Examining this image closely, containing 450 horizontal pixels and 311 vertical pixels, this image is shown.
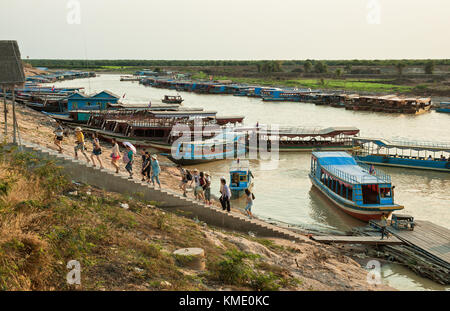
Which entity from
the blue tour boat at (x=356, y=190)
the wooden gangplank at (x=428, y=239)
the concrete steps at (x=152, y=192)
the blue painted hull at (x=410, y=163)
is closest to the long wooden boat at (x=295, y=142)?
the blue painted hull at (x=410, y=163)

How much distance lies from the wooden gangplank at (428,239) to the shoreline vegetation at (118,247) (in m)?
3.24

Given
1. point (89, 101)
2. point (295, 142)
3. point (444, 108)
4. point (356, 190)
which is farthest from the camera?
point (444, 108)

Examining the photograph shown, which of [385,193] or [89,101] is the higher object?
[89,101]

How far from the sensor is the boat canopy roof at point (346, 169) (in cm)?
2305

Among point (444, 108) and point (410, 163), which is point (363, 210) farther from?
point (444, 108)

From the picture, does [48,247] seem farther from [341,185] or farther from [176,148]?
[176,148]

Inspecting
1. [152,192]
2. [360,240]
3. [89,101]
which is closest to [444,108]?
[89,101]

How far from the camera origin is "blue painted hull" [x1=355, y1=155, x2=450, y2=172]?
33.5 m

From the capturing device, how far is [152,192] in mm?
16031

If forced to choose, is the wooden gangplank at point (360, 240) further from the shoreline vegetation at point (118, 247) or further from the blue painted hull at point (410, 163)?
the blue painted hull at point (410, 163)

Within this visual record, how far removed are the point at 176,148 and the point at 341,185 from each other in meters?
15.5

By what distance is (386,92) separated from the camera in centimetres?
10500

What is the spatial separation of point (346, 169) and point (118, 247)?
17.7 m

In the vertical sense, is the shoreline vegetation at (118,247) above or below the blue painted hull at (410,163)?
above
